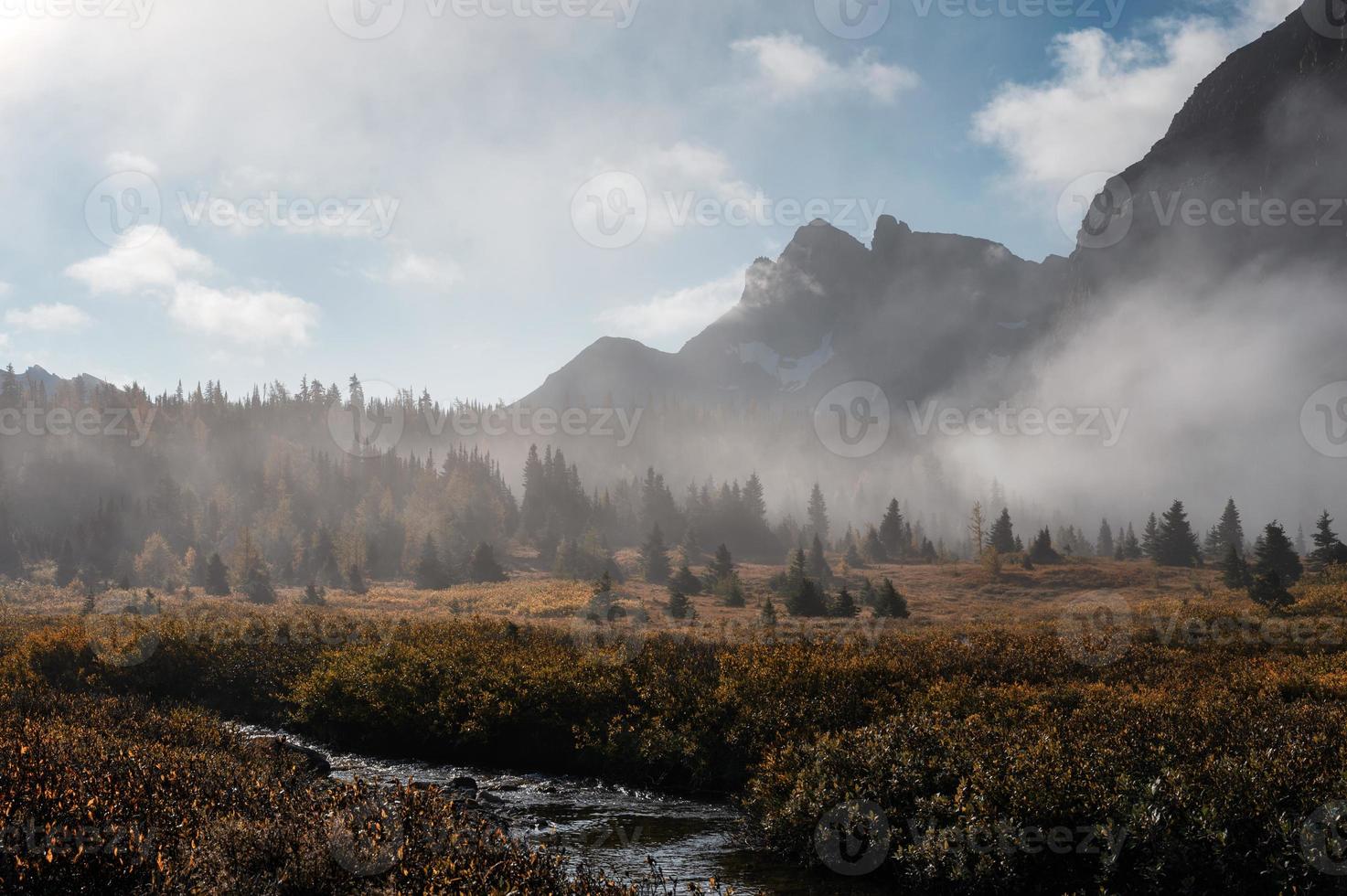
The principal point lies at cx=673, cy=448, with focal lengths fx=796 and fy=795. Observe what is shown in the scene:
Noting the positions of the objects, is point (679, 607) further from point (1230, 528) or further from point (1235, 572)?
point (1230, 528)

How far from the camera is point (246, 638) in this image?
29.4 m

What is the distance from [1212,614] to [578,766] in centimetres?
3064

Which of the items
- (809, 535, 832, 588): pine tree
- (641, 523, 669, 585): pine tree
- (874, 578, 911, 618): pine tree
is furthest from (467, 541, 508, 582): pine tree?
(874, 578, 911, 618): pine tree

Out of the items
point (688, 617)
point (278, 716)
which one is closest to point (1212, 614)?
point (688, 617)
